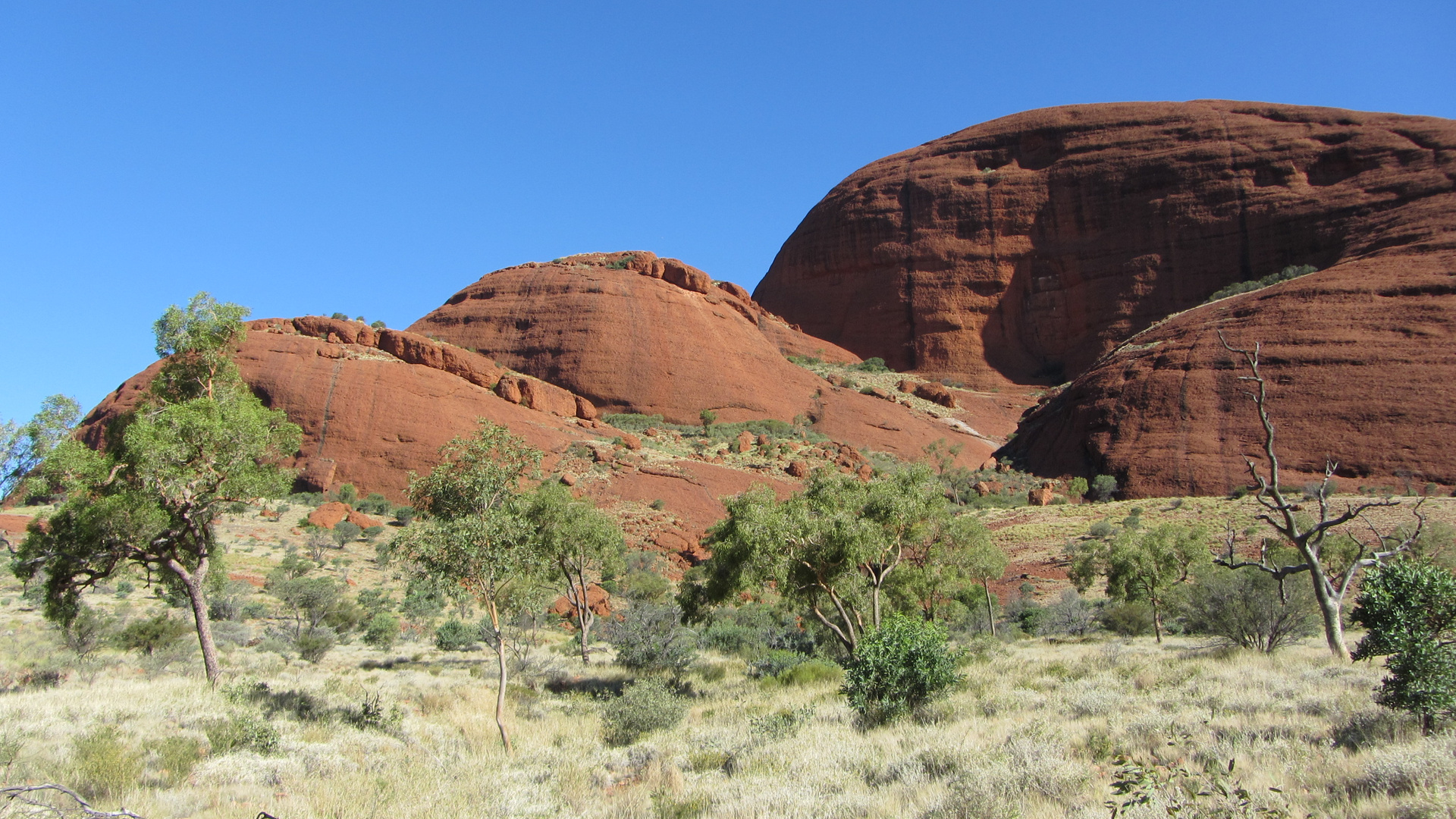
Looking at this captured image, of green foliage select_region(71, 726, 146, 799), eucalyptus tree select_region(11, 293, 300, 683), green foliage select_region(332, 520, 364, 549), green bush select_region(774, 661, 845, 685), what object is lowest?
green bush select_region(774, 661, 845, 685)

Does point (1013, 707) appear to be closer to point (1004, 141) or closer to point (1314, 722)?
point (1314, 722)

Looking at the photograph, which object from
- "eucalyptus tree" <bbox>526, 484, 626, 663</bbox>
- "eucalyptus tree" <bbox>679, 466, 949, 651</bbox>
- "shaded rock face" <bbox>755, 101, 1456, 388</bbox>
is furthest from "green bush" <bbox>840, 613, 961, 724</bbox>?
"shaded rock face" <bbox>755, 101, 1456, 388</bbox>

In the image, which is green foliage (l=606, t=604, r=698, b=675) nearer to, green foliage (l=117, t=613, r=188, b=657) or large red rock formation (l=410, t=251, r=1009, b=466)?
green foliage (l=117, t=613, r=188, b=657)

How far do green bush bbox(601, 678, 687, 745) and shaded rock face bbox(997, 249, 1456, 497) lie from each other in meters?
34.8

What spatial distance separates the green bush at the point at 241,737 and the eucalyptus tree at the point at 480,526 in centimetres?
268

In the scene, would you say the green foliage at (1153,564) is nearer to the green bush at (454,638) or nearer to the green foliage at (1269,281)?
the green bush at (454,638)

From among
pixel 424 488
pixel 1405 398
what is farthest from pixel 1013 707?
pixel 1405 398

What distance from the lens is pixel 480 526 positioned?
1130cm

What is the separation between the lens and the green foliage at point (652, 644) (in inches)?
687

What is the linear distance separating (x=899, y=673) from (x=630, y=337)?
5125 cm

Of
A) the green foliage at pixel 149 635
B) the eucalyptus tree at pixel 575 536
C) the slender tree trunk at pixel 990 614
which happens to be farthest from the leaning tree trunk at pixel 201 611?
the slender tree trunk at pixel 990 614

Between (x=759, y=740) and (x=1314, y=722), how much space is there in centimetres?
583

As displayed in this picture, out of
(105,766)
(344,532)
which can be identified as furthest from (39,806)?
(344,532)

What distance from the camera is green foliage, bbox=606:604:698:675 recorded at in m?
17.5
